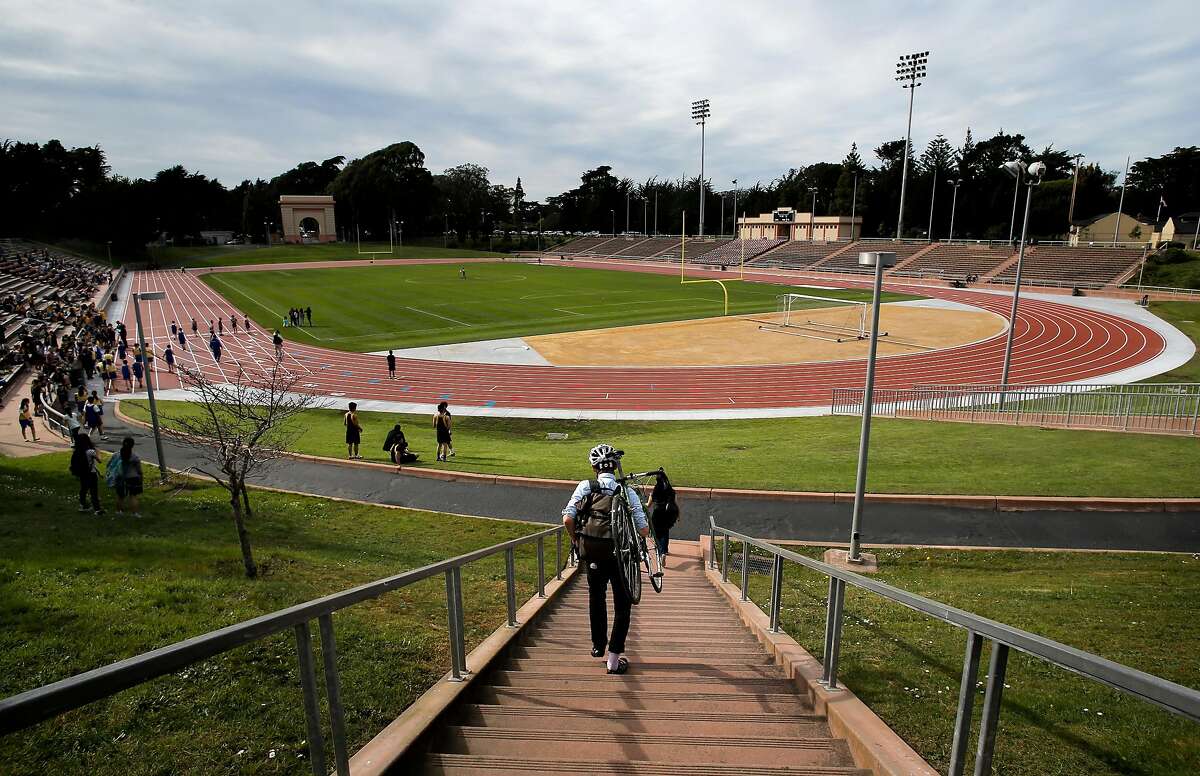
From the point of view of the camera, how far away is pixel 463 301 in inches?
2200

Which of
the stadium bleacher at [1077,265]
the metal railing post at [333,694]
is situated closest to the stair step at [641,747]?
the metal railing post at [333,694]

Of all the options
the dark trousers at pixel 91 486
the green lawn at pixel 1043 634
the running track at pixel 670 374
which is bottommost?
the running track at pixel 670 374

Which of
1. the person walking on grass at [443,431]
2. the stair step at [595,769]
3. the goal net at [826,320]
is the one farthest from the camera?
the goal net at [826,320]

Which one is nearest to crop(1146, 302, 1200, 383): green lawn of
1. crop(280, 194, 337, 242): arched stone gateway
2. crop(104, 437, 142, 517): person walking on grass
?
crop(104, 437, 142, 517): person walking on grass

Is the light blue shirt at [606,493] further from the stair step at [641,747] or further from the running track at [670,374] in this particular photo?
the running track at [670,374]

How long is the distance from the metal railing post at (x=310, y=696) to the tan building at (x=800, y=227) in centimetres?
9630

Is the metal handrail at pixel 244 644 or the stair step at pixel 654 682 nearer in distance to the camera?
the metal handrail at pixel 244 644

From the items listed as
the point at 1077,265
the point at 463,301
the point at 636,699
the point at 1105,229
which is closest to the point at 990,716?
the point at 636,699

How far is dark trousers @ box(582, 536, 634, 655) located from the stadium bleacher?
216ft

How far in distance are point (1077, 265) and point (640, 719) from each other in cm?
7168

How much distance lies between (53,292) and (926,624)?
61.6 m

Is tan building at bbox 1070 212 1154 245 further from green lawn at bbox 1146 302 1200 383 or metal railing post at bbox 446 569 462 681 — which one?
metal railing post at bbox 446 569 462 681

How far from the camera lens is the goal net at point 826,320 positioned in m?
40.1

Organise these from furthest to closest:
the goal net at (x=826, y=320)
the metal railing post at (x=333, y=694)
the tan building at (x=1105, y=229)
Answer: the tan building at (x=1105, y=229), the goal net at (x=826, y=320), the metal railing post at (x=333, y=694)
